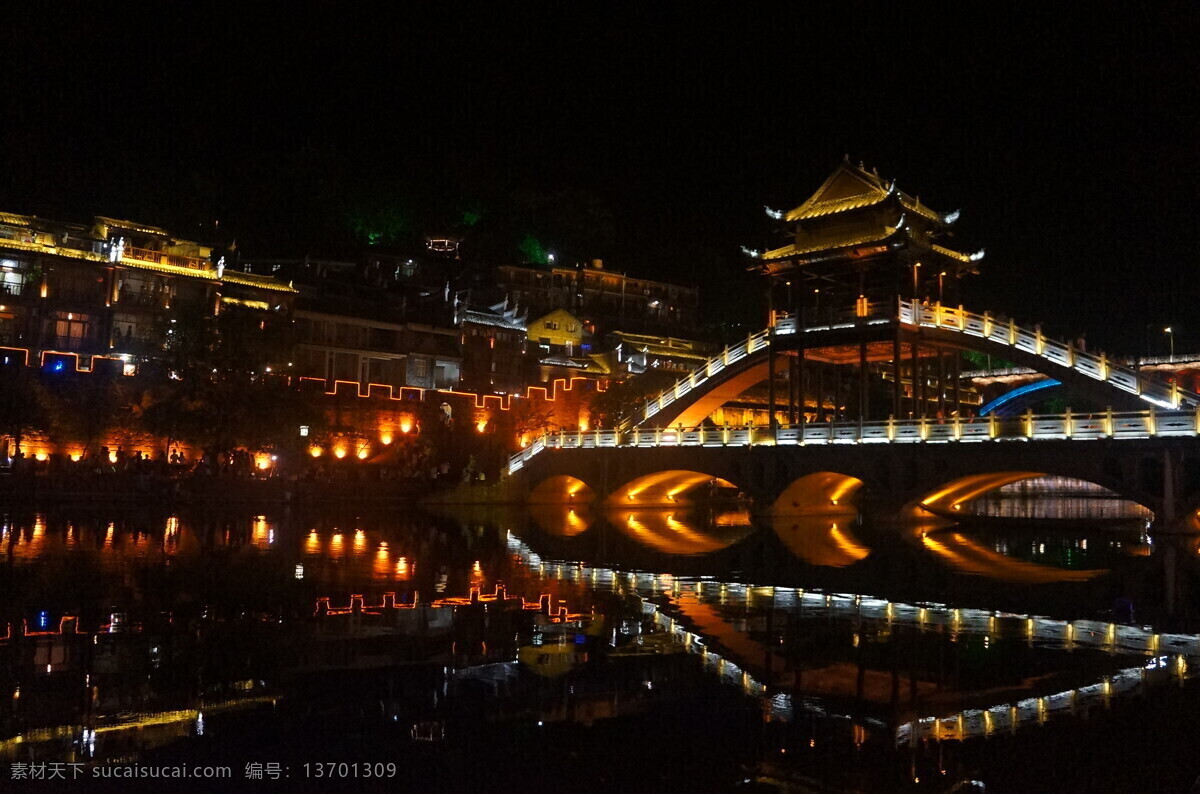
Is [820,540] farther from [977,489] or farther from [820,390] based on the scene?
[820,390]

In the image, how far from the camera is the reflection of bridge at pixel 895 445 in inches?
1024

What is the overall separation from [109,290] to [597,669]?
45.3 metres

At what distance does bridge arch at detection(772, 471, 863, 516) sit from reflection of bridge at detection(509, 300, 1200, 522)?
0.28 feet

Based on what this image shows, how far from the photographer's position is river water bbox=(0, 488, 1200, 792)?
288 inches

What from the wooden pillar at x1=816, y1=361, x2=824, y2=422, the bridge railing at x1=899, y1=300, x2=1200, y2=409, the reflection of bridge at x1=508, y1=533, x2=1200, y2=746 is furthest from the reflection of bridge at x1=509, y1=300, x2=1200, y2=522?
the reflection of bridge at x1=508, y1=533, x2=1200, y2=746

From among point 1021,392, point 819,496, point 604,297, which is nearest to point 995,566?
point 819,496

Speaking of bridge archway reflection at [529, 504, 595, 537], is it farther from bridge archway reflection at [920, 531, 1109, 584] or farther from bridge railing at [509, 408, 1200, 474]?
bridge archway reflection at [920, 531, 1109, 584]

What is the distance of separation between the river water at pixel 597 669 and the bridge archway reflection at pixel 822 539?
4.44ft

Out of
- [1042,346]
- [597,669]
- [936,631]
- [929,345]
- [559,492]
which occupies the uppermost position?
[929,345]

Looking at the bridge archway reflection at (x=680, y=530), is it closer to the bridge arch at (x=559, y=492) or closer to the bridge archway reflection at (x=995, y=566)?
the bridge arch at (x=559, y=492)

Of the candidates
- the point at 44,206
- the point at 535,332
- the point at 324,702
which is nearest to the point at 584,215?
the point at 535,332

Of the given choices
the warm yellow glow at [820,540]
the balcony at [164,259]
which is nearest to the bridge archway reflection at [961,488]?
the warm yellow glow at [820,540]

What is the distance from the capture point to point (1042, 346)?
31.1 metres

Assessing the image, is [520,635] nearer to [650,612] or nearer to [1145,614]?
[650,612]
